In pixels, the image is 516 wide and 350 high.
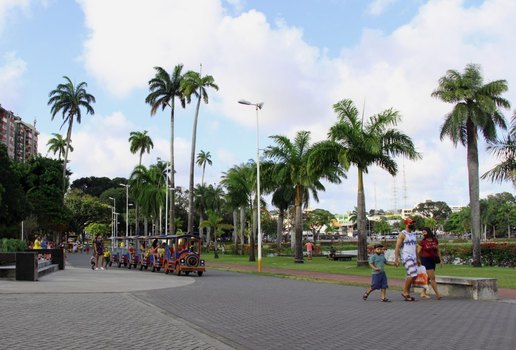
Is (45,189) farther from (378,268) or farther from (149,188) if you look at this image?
(378,268)

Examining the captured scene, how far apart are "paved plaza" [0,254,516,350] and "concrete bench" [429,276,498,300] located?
55 cm

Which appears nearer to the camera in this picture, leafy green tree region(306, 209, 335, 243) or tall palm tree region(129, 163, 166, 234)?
tall palm tree region(129, 163, 166, 234)

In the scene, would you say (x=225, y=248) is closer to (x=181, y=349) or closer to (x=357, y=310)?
(x=357, y=310)

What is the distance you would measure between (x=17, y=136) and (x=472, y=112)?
13817 cm

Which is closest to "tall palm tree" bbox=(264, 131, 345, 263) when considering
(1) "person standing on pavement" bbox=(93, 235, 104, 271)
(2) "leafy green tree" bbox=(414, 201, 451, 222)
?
(1) "person standing on pavement" bbox=(93, 235, 104, 271)

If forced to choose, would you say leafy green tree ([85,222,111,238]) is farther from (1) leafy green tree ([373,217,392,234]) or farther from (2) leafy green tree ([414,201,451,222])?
(2) leafy green tree ([414,201,451,222])

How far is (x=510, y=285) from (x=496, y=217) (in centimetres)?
12015

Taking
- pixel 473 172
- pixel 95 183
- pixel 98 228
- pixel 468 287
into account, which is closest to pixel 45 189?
pixel 473 172

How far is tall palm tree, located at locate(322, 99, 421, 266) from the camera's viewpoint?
Answer: 29.9m

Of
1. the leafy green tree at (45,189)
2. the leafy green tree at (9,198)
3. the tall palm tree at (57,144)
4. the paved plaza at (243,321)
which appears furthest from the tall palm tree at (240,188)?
the tall palm tree at (57,144)

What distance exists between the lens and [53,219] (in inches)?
2517

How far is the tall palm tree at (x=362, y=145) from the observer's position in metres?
29.9

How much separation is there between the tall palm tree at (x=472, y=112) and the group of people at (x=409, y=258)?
19840 mm

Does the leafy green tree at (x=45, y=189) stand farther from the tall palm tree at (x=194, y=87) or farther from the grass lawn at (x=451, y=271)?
the grass lawn at (x=451, y=271)
